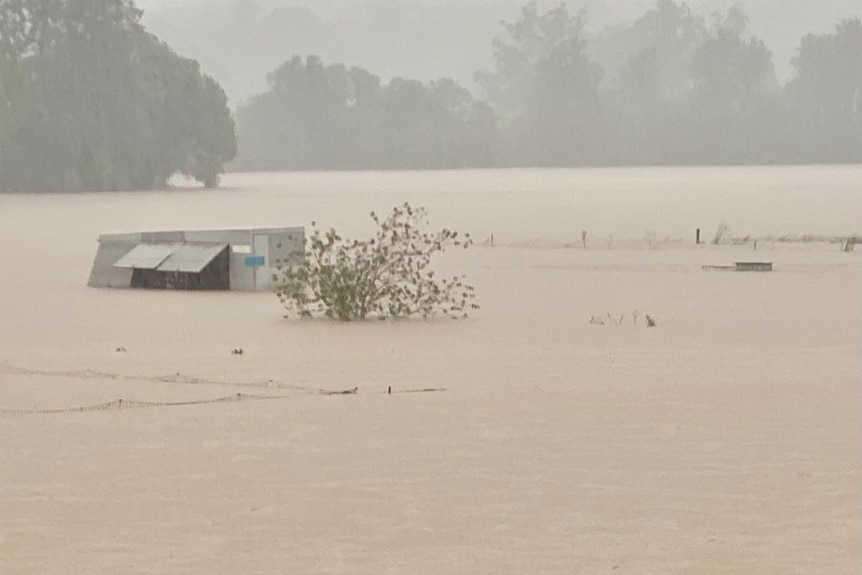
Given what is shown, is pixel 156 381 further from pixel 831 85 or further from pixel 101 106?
pixel 831 85

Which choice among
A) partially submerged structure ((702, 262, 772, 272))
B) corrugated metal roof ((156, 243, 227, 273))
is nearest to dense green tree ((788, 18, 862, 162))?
partially submerged structure ((702, 262, 772, 272))

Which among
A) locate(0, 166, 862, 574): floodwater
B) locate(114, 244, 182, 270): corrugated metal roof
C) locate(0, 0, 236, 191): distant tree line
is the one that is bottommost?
locate(0, 166, 862, 574): floodwater

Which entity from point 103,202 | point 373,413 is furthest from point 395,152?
point 373,413

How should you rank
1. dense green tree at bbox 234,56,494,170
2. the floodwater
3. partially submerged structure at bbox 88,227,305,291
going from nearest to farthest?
1. the floodwater
2. partially submerged structure at bbox 88,227,305,291
3. dense green tree at bbox 234,56,494,170

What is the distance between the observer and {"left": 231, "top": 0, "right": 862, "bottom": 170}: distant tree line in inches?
4461

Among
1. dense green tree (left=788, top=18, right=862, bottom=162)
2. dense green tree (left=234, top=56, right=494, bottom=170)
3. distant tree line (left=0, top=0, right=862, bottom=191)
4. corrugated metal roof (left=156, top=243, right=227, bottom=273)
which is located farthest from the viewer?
dense green tree (left=788, top=18, right=862, bottom=162)

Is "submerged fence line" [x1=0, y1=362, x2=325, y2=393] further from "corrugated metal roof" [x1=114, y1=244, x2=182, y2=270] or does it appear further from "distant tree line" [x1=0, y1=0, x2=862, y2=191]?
"distant tree line" [x1=0, y1=0, x2=862, y2=191]

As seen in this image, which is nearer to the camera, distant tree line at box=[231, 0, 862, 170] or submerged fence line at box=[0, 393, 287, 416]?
submerged fence line at box=[0, 393, 287, 416]

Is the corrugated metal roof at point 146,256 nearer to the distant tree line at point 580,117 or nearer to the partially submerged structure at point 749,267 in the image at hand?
the partially submerged structure at point 749,267

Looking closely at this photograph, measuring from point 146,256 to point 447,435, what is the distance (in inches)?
386

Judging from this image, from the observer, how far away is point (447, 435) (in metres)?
8.55

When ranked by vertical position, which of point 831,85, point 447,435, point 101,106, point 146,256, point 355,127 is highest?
point 831,85

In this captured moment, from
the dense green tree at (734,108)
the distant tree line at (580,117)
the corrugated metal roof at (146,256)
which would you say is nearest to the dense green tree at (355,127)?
the distant tree line at (580,117)

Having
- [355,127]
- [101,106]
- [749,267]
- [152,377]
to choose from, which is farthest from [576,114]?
[152,377]
